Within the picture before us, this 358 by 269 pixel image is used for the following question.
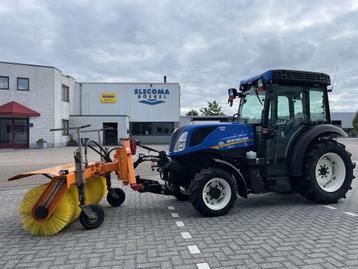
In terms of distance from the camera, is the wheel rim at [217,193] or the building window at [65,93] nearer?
the wheel rim at [217,193]

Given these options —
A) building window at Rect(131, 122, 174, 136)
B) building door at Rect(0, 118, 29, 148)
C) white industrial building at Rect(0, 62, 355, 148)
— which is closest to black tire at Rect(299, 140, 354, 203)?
white industrial building at Rect(0, 62, 355, 148)

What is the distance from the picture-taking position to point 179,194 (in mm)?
6727

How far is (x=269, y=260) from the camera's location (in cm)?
377

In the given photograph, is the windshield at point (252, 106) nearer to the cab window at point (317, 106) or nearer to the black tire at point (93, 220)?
the cab window at point (317, 106)

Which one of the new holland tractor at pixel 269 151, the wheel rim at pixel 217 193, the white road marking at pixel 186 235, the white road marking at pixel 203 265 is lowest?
the white road marking at pixel 203 265

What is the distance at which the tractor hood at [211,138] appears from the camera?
5.89m

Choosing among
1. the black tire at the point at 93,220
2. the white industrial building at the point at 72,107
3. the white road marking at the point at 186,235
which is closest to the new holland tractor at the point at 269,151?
the white road marking at the point at 186,235

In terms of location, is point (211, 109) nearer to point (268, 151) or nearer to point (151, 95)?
point (151, 95)

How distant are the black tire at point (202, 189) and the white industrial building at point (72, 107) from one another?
21094 mm

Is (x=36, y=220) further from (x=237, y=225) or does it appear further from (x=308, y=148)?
(x=308, y=148)

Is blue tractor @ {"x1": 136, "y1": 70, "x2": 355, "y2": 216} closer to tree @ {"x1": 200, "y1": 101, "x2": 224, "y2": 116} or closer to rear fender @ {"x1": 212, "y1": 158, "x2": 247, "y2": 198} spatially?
rear fender @ {"x1": 212, "y1": 158, "x2": 247, "y2": 198}

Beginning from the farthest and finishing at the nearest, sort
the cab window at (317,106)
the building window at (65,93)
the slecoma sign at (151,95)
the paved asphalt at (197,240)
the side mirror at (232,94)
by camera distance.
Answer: the slecoma sign at (151,95)
the building window at (65,93)
the side mirror at (232,94)
the cab window at (317,106)
the paved asphalt at (197,240)

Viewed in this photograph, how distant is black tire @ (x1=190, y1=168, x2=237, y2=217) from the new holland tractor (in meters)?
0.02

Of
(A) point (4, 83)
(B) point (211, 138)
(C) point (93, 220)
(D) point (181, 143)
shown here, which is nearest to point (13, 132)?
(A) point (4, 83)
